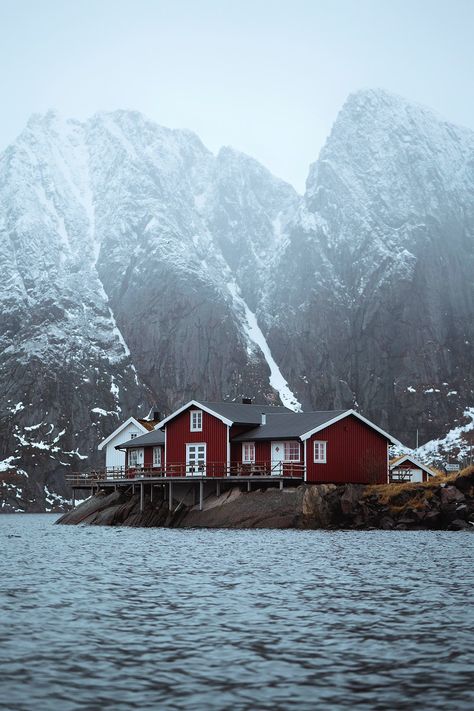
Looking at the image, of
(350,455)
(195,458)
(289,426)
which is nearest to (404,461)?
(350,455)

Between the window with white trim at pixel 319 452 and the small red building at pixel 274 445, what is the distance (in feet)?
0.13

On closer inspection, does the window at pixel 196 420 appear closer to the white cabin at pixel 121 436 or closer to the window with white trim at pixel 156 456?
the window with white trim at pixel 156 456

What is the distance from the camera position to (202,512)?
242 feet

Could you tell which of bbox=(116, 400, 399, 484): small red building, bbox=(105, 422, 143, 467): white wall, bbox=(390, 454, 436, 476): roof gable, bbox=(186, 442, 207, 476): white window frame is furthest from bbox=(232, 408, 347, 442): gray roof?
bbox=(105, 422, 143, 467): white wall

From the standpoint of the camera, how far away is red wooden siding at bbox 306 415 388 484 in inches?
2938

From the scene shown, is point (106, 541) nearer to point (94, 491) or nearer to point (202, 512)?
point (202, 512)

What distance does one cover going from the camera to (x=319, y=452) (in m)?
74.8

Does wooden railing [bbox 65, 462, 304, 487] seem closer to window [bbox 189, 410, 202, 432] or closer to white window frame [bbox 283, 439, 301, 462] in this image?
white window frame [bbox 283, 439, 301, 462]

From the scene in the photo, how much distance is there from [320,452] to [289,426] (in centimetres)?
380

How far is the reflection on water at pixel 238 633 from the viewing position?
15602 mm

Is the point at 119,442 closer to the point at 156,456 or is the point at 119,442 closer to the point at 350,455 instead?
the point at 156,456

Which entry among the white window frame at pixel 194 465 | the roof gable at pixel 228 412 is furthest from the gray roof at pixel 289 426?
the white window frame at pixel 194 465

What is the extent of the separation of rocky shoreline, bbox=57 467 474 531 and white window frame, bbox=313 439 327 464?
16.8 feet

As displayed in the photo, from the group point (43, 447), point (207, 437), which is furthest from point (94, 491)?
point (43, 447)
